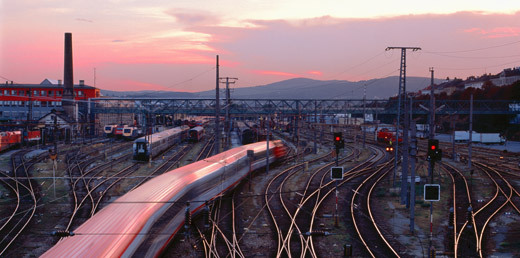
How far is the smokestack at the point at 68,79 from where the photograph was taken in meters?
69.9

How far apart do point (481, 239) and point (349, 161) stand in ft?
81.7

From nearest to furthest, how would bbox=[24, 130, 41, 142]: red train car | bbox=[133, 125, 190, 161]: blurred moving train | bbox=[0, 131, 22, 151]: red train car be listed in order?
bbox=[133, 125, 190, 161]: blurred moving train → bbox=[0, 131, 22, 151]: red train car → bbox=[24, 130, 41, 142]: red train car

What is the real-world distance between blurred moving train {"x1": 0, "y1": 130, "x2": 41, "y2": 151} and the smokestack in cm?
1250

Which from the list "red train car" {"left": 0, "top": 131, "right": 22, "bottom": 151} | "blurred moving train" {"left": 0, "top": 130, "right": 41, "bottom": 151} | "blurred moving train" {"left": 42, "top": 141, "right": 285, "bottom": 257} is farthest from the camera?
"blurred moving train" {"left": 0, "top": 130, "right": 41, "bottom": 151}

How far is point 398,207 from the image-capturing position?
22.7m

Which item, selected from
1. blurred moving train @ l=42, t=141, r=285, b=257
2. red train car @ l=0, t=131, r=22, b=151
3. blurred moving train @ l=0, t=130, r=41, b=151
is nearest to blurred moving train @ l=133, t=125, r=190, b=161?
blurred moving train @ l=0, t=130, r=41, b=151

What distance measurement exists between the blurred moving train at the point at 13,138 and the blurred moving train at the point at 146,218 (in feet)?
121

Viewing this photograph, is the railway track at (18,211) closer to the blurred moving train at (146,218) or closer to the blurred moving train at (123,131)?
the blurred moving train at (146,218)

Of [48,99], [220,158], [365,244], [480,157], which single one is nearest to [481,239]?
[365,244]

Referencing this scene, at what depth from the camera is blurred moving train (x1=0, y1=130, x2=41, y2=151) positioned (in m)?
47.5

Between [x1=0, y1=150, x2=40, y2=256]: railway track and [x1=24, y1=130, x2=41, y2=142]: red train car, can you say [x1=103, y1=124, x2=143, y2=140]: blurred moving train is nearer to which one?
[x1=24, y1=130, x2=41, y2=142]: red train car

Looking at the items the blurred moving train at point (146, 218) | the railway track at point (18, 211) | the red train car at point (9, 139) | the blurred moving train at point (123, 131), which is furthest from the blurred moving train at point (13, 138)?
the blurred moving train at point (146, 218)

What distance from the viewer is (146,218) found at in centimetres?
1182

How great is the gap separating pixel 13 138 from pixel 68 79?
24.6m
